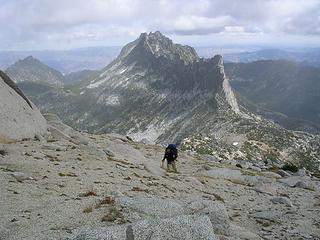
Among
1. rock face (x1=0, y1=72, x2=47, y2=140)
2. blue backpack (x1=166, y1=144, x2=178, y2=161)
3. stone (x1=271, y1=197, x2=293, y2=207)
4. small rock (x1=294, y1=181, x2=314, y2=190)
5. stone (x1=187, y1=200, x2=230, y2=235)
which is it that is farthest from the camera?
small rock (x1=294, y1=181, x2=314, y2=190)

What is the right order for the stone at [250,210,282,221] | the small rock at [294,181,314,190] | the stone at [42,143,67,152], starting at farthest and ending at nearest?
the small rock at [294,181,314,190]
the stone at [42,143,67,152]
the stone at [250,210,282,221]

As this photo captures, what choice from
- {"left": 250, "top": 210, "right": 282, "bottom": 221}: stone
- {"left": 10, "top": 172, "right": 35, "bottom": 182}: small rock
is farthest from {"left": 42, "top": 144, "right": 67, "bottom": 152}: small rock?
{"left": 250, "top": 210, "right": 282, "bottom": 221}: stone

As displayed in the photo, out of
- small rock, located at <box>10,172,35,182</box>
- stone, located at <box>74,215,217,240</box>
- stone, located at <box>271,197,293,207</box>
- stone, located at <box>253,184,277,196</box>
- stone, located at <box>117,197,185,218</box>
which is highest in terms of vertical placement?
stone, located at <box>74,215,217,240</box>

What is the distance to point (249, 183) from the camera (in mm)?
47094

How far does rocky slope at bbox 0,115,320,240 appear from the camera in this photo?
59.2 ft

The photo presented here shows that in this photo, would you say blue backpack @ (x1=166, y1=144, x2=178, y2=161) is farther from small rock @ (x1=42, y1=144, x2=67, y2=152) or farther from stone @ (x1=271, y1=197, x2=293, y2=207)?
stone @ (x1=271, y1=197, x2=293, y2=207)

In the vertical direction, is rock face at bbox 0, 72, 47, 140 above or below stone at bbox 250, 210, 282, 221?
above

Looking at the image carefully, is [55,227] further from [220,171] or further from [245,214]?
[220,171]

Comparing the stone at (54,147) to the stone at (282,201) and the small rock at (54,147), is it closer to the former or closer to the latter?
the small rock at (54,147)

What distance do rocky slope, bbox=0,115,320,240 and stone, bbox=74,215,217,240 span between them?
1.5 inches

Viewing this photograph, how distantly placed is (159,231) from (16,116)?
3265 centimetres

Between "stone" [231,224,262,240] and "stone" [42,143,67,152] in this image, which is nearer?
"stone" [231,224,262,240]

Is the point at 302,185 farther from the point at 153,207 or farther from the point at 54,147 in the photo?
the point at 153,207

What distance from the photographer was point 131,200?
22219mm
